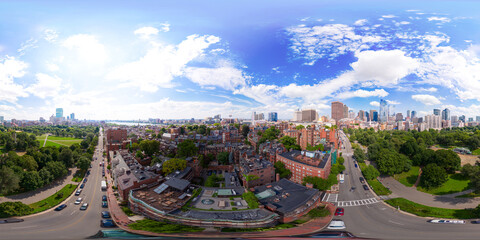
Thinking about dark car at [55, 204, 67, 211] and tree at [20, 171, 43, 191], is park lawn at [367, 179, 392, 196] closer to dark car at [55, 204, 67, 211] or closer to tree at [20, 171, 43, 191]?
dark car at [55, 204, 67, 211]

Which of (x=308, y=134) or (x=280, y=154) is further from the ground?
(x=308, y=134)

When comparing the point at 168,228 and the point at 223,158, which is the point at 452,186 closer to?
the point at 223,158

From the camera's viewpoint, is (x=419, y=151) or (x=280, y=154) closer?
(x=280, y=154)

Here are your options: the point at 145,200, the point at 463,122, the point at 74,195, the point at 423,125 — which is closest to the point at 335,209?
the point at 145,200

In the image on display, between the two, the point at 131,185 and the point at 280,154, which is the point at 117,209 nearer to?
the point at 131,185

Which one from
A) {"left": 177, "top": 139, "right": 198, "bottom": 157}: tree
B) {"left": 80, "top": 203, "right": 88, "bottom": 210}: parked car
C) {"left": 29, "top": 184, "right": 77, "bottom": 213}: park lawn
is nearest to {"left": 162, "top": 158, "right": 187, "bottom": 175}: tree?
{"left": 177, "top": 139, "right": 198, "bottom": 157}: tree

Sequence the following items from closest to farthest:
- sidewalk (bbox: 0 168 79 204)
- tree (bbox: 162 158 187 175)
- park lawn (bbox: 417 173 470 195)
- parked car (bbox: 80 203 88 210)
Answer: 1. parked car (bbox: 80 203 88 210)
2. sidewalk (bbox: 0 168 79 204)
3. park lawn (bbox: 417 173 470 195)
4. tree (bbox: 162 158 187 175)
